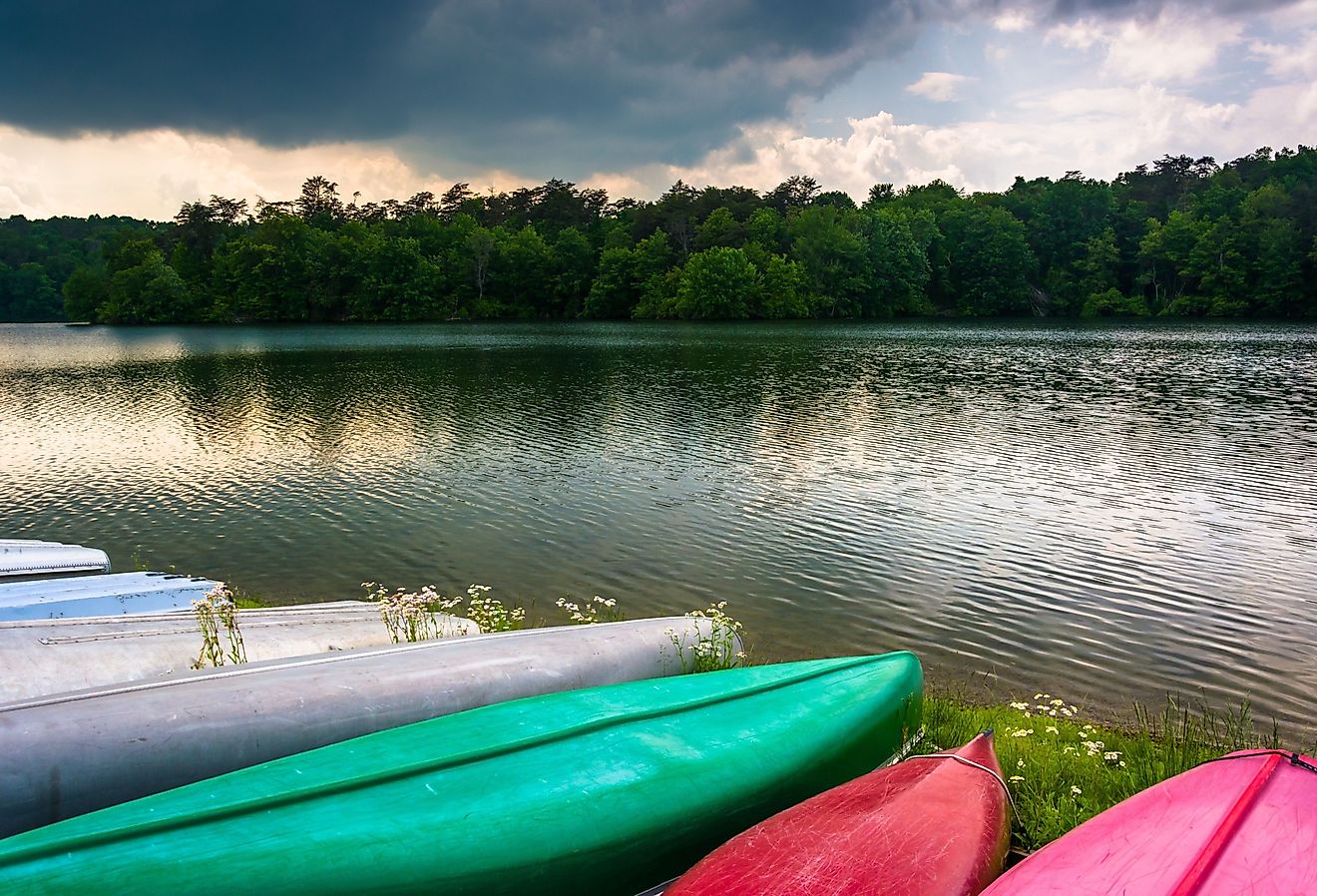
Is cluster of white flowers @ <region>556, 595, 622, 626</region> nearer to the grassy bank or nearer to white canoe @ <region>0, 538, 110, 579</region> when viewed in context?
the grassy bank

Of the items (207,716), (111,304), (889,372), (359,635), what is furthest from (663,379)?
(111,304)

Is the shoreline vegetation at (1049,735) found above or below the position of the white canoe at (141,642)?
below

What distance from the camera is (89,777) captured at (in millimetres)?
3570

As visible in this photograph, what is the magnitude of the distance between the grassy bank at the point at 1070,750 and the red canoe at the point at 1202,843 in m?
1.01

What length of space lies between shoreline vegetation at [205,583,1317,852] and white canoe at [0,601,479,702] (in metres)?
0.20

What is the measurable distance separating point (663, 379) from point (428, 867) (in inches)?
1180

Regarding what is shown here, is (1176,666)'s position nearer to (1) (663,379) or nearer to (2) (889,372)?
(1) (663,379)

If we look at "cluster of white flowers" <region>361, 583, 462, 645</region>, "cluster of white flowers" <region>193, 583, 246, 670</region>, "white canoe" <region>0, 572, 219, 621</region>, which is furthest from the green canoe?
"white canoe" <region>0, 572, 219, 621</region>

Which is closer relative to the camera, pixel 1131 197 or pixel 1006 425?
pixel 1006 425

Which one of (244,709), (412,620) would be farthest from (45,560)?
(244,709)

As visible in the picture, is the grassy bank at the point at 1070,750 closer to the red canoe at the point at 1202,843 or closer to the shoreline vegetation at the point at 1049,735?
the shoreline vegetation at the point at 1049,735

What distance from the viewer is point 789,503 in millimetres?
14062

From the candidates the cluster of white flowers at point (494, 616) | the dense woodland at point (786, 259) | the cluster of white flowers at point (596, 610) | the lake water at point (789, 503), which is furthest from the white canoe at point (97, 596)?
the dense woodland at point (786, 259)

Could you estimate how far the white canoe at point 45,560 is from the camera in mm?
8641
